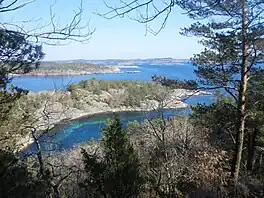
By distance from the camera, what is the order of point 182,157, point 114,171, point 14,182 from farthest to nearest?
1. point 182,157
2. point 114,171
3. point 14,182

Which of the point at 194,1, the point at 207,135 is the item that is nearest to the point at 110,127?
the point at 194,1

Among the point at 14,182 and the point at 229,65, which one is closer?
the point at 14,182

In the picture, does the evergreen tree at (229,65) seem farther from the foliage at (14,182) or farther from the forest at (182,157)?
the foliage at (14,182)

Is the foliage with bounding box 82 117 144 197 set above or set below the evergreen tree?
below

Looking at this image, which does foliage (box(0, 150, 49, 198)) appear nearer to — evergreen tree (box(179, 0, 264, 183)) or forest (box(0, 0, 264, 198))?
forest (box(0, 0, 264, 198))

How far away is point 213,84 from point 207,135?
21.3 feet

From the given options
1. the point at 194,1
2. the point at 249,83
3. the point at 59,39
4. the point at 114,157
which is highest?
the point at 194,1

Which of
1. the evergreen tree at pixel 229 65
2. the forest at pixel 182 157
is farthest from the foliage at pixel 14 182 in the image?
the evergreen tree at pixel 229 65

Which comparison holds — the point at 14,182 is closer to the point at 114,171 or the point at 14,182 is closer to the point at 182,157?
the point at 114,171

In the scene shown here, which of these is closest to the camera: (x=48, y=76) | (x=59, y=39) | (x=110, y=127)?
(x=59, y=39)

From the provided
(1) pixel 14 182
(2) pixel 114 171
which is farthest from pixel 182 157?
(1) pixel 14 182

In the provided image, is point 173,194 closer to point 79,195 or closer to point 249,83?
point 79,195

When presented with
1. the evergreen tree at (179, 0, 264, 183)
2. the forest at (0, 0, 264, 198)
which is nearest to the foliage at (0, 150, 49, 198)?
the forest at (0, 0, 264, 198)

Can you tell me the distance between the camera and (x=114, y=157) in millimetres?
9242
